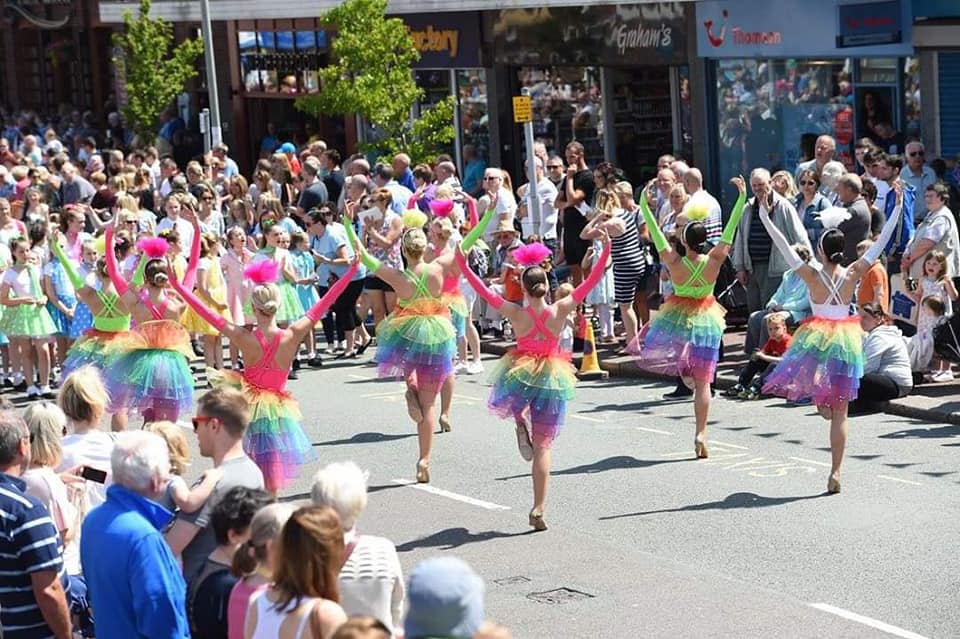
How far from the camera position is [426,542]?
40.4 ft

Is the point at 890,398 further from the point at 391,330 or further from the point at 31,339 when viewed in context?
the point at 31,339

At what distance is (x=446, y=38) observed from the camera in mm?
30625

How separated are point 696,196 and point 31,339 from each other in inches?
290

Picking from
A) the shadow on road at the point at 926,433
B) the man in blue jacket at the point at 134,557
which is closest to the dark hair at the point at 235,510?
the man in blue jacket at the point at 134,557

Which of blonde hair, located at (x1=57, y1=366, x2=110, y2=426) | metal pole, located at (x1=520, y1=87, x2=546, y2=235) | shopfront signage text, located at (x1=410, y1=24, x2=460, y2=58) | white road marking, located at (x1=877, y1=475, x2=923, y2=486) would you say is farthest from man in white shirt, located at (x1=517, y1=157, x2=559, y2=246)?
blonde hair, located at (x1=57, y1=366, x2=110, y2=426)

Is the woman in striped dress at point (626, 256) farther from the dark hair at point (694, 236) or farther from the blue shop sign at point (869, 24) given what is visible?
the blue shop sign at point (869, 24)

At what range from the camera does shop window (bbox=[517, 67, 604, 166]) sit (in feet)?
91.1

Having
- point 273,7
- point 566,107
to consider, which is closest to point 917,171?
point 566,107

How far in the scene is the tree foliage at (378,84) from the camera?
2638 centimetres

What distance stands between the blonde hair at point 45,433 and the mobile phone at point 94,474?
9.6 inches

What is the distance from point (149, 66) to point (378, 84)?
30.1 ft

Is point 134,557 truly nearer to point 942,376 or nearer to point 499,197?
point 942,376

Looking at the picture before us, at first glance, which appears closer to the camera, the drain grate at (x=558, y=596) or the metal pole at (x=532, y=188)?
the drain grate at (x=558, y=596)

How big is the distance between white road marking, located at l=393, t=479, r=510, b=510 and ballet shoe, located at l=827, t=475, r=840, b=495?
2385 mm
